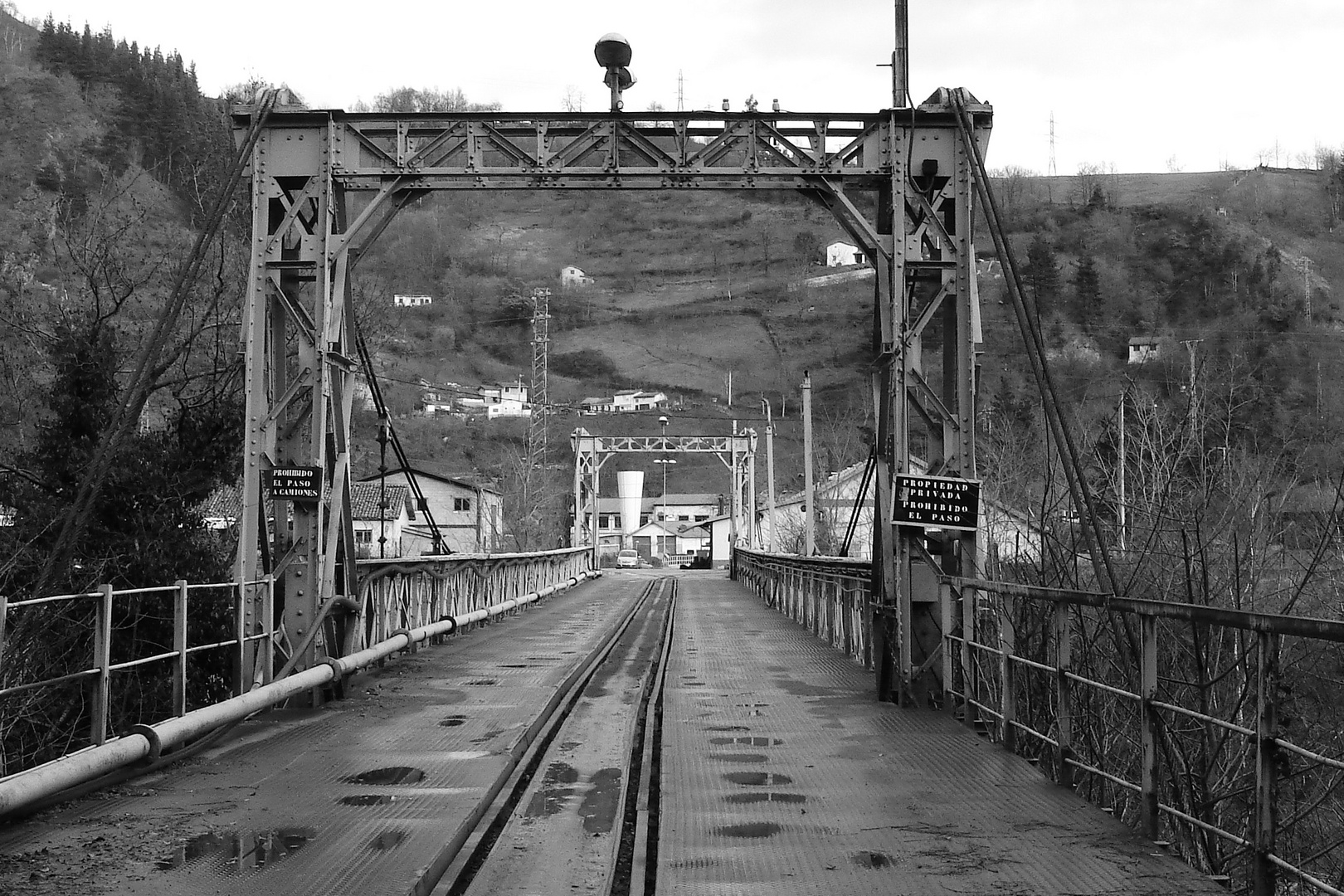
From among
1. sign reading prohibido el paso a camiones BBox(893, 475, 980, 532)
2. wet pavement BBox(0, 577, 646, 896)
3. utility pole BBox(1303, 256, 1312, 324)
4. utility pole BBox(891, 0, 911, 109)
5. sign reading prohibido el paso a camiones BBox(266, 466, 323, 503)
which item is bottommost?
wet pavement BBox(0, 577, 646, 896)

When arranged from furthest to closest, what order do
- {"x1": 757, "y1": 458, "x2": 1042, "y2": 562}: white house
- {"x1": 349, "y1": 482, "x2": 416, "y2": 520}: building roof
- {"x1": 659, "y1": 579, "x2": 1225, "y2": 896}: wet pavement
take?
{"x1": 757, "y1": 458, "x2": 1042, "y2": 562}: white house < {"x1": 349, "y1": 482, "x2": 416, "y2": 520}: building roof < {"x1": 659, "y1": 579, "x2": 1225, "y2": 896}: wet pavement

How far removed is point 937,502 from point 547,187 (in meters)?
4.62

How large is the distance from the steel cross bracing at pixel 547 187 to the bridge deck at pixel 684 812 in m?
1.72

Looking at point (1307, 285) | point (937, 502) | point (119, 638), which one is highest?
point (1307, 285)

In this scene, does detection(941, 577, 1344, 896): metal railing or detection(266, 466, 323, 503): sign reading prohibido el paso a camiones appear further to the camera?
detection(266, 466, 323, 503): sign reading prohibido el paso a camiones

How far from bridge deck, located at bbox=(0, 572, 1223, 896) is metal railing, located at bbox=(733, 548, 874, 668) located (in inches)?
167

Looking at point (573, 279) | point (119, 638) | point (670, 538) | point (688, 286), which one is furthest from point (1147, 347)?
point (573, 279)

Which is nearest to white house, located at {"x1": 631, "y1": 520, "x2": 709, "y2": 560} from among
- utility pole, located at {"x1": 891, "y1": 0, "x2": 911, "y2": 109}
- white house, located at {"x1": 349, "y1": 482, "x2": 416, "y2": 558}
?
white house, located at {"x1": 349, "y1": 482, "x2": 416, "y2": 558}

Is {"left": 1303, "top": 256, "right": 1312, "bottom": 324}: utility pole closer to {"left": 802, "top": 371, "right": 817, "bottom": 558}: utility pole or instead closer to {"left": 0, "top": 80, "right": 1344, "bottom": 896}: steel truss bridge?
{"left": 802, "top": 371, "right": 817, "bottom": 558}: utility pole

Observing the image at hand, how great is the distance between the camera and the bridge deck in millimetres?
5469

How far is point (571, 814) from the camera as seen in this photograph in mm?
6809

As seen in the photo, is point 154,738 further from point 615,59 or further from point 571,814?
point 615,59

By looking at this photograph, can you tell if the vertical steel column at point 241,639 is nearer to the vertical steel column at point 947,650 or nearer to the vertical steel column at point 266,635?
the vertical steel column at point 266,635

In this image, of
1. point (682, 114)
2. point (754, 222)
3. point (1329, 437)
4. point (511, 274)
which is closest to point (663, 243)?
point (754, 222)
